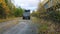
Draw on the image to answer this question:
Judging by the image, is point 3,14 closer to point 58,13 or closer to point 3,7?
point 3,7

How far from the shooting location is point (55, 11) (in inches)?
797

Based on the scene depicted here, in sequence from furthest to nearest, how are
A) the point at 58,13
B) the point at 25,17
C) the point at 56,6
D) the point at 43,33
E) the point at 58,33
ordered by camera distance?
the point at 25,17 → the point at 58,13 → the point at 56,6 → the point at 43,33 → the point at 58,33

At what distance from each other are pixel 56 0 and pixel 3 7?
126ft

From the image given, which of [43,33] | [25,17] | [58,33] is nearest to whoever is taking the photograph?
[58,33]

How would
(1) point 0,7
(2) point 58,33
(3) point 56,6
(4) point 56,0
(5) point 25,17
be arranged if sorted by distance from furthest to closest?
(5) point 25,17, (1) point 0,7, (3) point 56,6, (4) point 56,0, (2) point 58,33

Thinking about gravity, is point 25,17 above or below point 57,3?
below

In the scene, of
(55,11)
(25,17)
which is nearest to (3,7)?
(25,17)

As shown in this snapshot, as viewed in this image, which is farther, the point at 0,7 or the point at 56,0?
the point at 0,7

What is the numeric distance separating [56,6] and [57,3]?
3.42 feet

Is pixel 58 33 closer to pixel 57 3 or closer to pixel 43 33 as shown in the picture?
pixel 43 33

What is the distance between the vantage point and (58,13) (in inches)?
765

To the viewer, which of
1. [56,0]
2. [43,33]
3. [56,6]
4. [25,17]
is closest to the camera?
[43,33]

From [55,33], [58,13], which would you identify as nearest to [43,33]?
[55,33]

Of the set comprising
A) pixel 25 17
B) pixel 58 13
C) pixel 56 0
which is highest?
pixel 56 0
